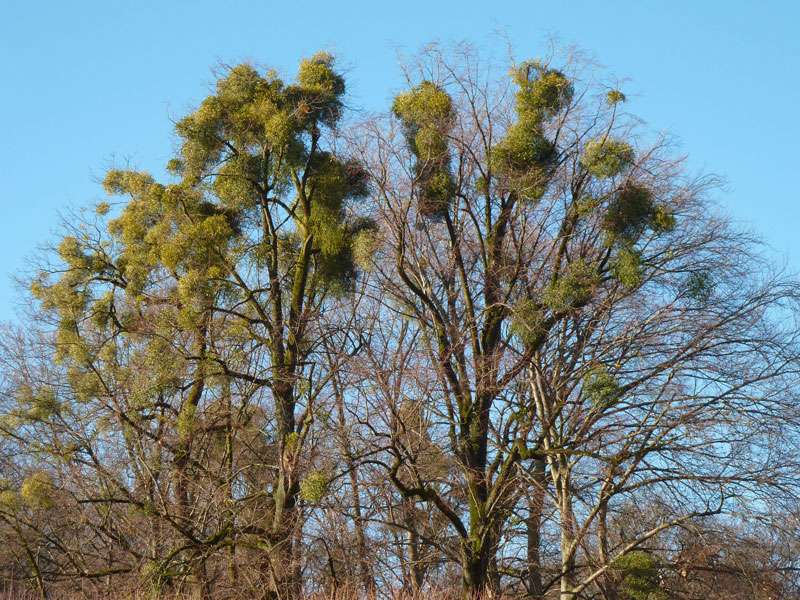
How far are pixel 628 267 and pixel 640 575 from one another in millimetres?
4719

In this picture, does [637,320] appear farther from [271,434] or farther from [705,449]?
[271,434]

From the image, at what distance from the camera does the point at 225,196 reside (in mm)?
15305

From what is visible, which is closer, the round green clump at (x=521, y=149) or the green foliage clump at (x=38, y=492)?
the round green clump at (x=521, y=149)

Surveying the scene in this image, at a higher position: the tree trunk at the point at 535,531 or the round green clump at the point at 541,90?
the round green clump at the point at 541,90

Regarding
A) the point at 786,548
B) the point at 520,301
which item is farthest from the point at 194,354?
the point at 786,548

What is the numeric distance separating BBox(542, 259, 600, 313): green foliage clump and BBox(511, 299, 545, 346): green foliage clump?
0.19 meters

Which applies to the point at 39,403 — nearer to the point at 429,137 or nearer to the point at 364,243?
the point at 364,243

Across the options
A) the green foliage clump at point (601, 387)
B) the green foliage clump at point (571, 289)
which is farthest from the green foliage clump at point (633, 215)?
the green foliage clump at point (601, 387)

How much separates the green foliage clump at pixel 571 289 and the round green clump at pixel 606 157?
1292 millimetres

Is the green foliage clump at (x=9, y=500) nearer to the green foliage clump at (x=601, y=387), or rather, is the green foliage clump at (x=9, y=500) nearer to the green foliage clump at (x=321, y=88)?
the green foliage clump at (x=321, y=88)

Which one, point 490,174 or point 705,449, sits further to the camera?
point 490,174

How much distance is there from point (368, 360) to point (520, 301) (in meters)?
2.28

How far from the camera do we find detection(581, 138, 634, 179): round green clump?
14500 mm

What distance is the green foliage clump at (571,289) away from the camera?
14219 millimetres
